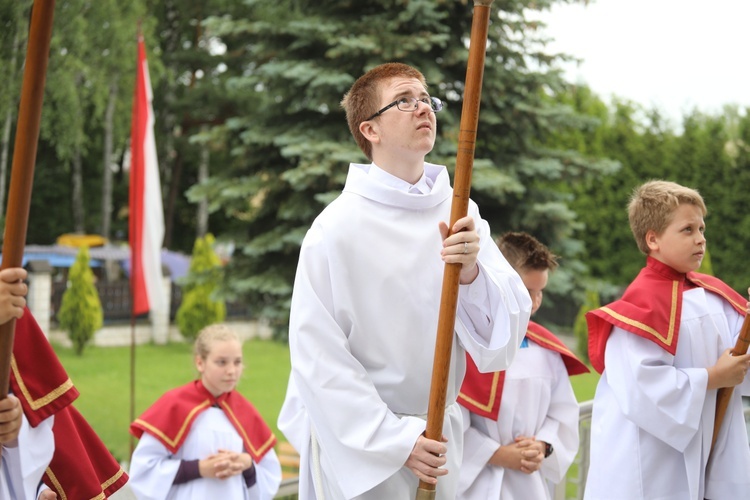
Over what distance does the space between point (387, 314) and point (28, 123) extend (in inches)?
43.1

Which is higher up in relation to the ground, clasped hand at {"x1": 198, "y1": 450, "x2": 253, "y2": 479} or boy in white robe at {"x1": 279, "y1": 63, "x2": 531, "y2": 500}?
boy in white robe at {"x1": 279, "y1": 63, "x2": 531, "y2": 500}

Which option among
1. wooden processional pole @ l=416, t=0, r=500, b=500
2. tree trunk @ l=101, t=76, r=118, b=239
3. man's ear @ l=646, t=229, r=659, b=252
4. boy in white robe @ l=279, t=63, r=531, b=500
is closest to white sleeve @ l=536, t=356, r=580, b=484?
man's ear @ l=646, t=229, r=659, b=252

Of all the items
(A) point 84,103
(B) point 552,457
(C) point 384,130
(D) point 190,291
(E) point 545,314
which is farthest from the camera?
(E) point 545,314

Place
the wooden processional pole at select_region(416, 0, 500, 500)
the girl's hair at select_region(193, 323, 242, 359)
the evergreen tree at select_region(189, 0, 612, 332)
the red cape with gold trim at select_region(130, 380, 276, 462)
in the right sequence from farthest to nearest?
the evergreen tree at select_region(189, 0, 612, 332) → the girl's hair at select_region(193, 323, 242, 359) → the red cape with gold trim at select_region(130, 380, 276, 462) → the wooden processional pole at select_region(416, 0, 500, 500)

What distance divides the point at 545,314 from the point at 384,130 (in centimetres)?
2077

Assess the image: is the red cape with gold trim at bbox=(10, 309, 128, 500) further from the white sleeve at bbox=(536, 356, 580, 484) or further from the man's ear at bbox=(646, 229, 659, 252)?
the man's ear at bbox=(646, 229, 659, 252)

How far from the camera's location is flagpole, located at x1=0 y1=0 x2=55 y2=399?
1.83m

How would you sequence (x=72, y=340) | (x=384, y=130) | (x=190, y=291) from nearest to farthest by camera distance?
(x=384, y=130)
(x=72, y=340)
(x=190, y=291)

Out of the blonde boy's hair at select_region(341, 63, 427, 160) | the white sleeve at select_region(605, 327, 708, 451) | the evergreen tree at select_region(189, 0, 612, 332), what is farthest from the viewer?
the evergreen tree at select_region(189, 0, 612, 332)

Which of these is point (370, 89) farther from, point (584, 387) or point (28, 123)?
point (584, 387)

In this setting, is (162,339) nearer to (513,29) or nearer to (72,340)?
(72,340)

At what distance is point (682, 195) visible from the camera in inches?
134

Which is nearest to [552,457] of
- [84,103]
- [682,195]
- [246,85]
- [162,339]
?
[682,195]

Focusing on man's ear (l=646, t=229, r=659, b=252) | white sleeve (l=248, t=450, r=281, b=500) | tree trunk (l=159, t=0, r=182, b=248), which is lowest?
white sleeve (l=248, t=450, r=281, b=500)
